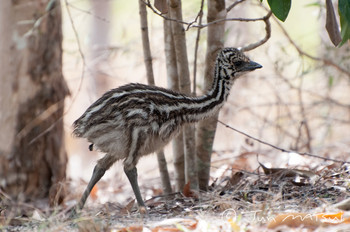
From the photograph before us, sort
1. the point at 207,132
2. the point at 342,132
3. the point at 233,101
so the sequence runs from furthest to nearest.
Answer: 1. the point at 342,132
2. the point at 233,101
3. the point at 207,132

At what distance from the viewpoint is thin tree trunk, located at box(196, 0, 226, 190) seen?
16.1ft

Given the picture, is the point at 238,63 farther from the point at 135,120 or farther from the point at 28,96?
the point at 28,96

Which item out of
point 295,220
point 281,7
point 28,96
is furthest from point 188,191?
point 28,96

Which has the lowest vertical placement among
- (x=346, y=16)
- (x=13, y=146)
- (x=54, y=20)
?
(x=13, y=146)

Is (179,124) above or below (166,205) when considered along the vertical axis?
above

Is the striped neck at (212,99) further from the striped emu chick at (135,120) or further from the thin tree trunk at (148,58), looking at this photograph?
the thin tree trunk at (148,58)

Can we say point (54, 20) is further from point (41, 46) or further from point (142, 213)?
point (142, 213)

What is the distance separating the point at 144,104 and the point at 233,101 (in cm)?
439

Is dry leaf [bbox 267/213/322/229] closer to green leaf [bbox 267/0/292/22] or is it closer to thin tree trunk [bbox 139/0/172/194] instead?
green leaf [bbox 267/0/292/22]

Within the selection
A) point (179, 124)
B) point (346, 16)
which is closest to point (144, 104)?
point (179, 124)

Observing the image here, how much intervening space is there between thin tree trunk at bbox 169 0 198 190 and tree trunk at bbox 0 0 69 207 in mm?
2418

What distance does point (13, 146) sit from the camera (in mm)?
6684

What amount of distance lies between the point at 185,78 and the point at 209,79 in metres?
0.29

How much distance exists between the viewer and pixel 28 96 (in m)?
6.69
